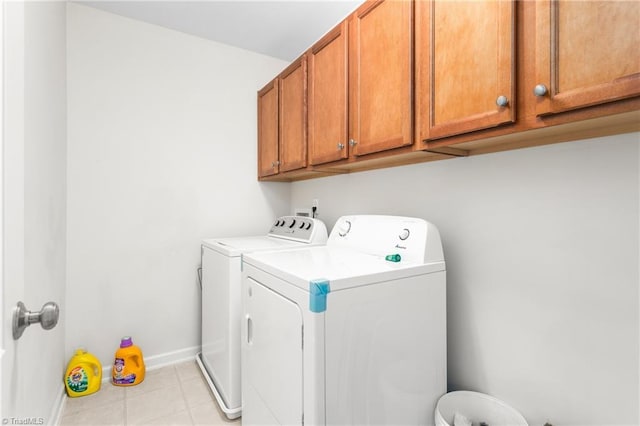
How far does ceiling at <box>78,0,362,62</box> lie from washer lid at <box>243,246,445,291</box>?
5.33 feet

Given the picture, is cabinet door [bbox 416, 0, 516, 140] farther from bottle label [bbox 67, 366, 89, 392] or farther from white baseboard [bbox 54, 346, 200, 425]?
bottle label [bbox 67, 366, 89, 392]

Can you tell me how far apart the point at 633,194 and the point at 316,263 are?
1.10 metres

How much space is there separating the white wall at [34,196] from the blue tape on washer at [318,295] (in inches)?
30.4

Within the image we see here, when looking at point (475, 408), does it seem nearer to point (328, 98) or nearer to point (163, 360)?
point (328, 98)

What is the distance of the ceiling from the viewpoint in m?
2.02

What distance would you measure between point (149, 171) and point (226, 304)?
1.22 metres

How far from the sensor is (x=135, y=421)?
174 cm

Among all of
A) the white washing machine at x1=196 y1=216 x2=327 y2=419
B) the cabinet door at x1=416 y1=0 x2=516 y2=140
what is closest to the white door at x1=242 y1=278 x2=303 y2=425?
the white washing machine at x1=196 y1=216 x2=327 y2=419

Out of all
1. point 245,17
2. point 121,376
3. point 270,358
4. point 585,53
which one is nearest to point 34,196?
point 270,358

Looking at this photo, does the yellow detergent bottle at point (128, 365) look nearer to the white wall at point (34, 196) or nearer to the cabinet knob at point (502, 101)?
the white wall at point (34, 196)

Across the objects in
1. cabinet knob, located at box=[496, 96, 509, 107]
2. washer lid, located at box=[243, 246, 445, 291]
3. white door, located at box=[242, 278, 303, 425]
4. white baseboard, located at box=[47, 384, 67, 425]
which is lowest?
white baseboard, located at box=[47, 384, 67, 425]

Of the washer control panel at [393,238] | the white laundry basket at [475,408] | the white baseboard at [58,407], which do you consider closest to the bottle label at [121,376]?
the white baseboard at [58,407]

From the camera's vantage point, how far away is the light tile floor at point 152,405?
1752 mm

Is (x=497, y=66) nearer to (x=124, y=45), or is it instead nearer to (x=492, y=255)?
(x=492, y=255)
